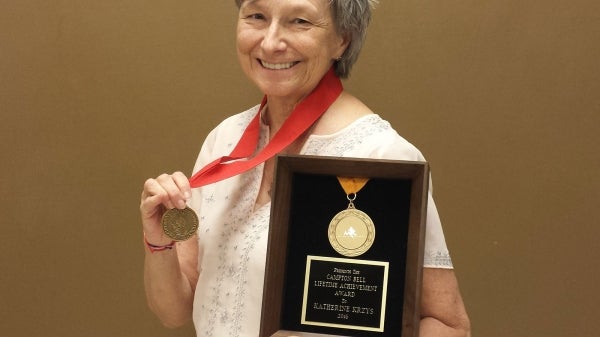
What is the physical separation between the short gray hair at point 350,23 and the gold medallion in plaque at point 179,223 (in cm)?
45

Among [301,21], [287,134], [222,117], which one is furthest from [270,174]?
[222,117]

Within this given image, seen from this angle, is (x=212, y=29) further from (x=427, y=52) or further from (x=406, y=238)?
(x=406, y=238)

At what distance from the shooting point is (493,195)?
2.41 meters

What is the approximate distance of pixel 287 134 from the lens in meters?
1.82

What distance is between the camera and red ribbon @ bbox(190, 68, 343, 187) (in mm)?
1820

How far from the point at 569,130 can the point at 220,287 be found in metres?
1.08

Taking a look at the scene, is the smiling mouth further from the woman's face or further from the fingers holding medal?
the fingers holding medal

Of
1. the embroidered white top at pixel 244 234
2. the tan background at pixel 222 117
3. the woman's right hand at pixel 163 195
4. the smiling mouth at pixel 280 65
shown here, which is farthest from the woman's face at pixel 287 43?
the tan background at pixel 222 117

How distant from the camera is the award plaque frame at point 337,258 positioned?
1540 millimetres

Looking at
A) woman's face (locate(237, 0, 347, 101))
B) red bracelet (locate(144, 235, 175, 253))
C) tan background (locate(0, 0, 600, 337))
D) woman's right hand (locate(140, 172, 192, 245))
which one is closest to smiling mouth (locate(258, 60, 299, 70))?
woman's face (locate(237, 0, 347, 101))

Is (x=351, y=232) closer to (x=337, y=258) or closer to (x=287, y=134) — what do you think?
(x=337, y=258)

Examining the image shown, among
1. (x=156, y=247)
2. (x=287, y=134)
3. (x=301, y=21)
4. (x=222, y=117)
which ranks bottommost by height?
(x=156, y=247)

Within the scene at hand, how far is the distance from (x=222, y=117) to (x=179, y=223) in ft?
2.72

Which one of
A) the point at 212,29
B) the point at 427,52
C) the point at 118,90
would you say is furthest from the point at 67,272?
the point at 427,52
